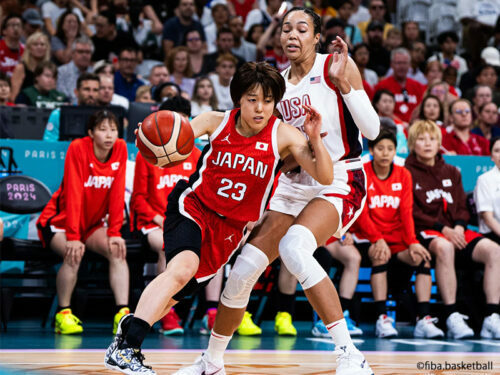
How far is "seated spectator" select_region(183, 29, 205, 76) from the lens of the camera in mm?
10898

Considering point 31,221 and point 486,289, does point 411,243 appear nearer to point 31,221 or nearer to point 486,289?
point 486,289

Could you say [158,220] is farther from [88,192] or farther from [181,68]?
[181,68]

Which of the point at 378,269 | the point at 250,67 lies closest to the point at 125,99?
the point at 378,269

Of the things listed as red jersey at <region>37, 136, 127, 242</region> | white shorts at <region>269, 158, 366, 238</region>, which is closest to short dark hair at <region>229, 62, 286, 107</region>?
white shorts at <region>269, 158, 366, 238</region>

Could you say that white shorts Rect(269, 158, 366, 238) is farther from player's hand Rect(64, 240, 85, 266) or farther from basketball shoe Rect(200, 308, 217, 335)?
player's hand Rect(64, 240, 85, 266)

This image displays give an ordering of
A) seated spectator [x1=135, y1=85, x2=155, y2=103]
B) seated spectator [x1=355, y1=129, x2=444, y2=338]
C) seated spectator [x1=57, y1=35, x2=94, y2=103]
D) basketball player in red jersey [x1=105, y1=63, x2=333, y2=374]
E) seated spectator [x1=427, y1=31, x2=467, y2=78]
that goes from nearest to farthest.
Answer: basketball player in red jersey [x1=105, y1=63, x2=333, y2=374] < seated spectator [x1=355, y1=129, x2=444, y2=338] < seated spectator [x1=135, y1=85, x2=155, y2=103] < seated spectator [x1=57, y1=35, x2=94, y2=103] < seated spectator [x1=427, y1=31, x2=467, y2=78]

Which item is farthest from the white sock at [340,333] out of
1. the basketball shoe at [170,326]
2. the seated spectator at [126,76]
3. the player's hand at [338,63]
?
the seated spectator at [126,76]

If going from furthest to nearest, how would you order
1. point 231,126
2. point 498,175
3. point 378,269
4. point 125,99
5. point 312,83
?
point 125,99
point 498,175
point 378,269
point 312,83
point 231,126

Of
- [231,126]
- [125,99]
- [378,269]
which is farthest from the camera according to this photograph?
[125,99]

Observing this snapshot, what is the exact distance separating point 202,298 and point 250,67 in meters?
3.30

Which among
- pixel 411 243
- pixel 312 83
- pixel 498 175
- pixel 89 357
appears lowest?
pixel 89 357

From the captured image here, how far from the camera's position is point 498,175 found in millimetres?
7555

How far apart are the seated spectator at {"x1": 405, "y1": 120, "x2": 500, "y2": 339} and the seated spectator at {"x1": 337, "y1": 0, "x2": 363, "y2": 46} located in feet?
17.3

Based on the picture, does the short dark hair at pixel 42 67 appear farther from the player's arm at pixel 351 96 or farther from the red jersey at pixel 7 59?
the player's arm at pixel 351 96
